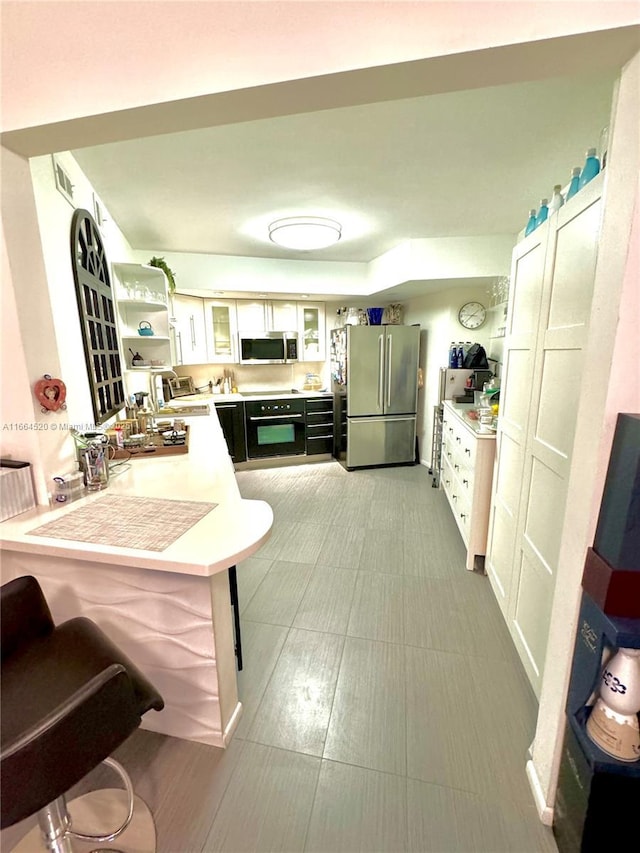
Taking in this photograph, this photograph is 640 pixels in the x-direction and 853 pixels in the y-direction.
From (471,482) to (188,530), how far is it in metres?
1.94

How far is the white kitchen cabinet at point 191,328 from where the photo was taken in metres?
4.36

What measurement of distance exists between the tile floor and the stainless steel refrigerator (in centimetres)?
213

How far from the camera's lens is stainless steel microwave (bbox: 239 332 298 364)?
4.69 m

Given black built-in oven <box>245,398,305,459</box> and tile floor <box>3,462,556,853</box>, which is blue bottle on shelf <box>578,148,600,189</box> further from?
black built-in oven <box>245,398,305,459</box>

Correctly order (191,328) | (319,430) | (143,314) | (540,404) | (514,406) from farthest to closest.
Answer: (319,430)
(191,328)
(143,314)
(514,406)
(540,404)

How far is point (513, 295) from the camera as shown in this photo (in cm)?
201

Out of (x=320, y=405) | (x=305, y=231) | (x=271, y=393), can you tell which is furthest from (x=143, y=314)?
(x=320, y=405)

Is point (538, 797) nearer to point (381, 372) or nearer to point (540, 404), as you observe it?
point (540, 404)

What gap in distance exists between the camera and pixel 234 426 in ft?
14.9

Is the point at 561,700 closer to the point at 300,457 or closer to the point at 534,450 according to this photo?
the point at 534,450

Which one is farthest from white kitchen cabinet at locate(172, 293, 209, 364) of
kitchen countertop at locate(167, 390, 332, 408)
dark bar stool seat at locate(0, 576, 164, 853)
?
dark bar stool seat at locate(0, 576, 164, 853)

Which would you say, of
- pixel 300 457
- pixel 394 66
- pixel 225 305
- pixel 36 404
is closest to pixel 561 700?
pixel 394 66

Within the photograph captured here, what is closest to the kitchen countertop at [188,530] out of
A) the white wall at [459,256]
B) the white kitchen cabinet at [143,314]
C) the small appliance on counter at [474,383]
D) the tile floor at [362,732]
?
the tile floor at [362,732]

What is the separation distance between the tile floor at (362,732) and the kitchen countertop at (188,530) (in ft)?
2.70
